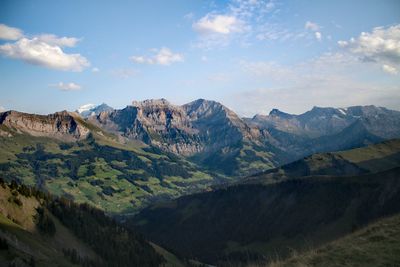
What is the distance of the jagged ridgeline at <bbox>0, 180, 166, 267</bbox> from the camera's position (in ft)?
410

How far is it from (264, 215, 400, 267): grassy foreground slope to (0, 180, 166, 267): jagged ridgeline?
93536mm

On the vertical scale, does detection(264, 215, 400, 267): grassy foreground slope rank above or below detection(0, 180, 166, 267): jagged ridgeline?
above

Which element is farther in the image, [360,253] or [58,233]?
[58,233]

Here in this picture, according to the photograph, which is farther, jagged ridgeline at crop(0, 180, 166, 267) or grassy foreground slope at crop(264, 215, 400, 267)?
jagged ridgeline at crop(0, 180, 166, 267)

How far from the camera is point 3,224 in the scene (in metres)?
122

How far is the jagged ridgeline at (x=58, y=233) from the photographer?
12487 cm

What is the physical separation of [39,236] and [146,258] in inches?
2576

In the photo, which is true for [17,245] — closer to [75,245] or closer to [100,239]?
[75,245]

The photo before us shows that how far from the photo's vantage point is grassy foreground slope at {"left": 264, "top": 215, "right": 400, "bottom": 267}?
20.5 metres

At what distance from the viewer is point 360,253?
21656mm

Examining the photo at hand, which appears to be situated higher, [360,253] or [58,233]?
[360,253]

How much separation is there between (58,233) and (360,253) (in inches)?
6178

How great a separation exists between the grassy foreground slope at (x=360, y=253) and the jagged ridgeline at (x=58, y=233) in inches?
3683

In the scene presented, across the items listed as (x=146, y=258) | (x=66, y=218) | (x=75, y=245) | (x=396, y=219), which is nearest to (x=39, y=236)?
(x=75, y=245)
